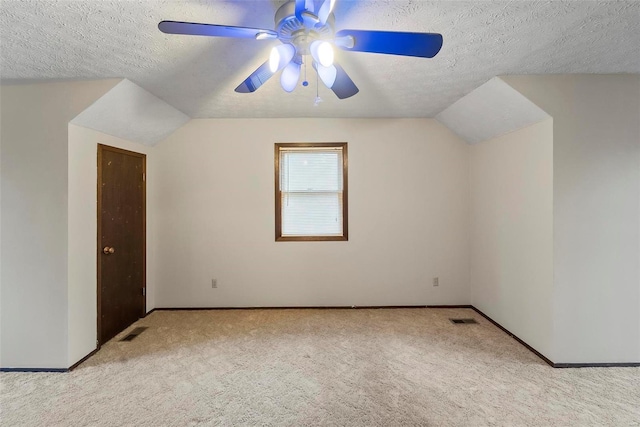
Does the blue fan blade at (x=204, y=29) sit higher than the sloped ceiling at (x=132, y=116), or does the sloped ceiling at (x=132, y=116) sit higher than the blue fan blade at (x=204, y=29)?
the sloped ceiling at (x=132, y=116)

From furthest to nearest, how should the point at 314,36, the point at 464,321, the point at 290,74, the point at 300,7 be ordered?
the point at 464,321, the point at 290,74, the point at 314,36, the point at 300,7

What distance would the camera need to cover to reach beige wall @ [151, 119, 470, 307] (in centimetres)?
378

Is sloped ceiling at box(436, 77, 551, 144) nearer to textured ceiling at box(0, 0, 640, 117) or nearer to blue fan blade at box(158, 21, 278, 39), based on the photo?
textured ceiling at box(0, 0, 640, 117)

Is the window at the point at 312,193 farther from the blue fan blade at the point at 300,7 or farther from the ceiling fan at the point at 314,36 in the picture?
the blue fan blade at the point at 300,7

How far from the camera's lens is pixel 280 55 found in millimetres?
1441

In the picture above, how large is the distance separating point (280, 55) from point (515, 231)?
110 inches

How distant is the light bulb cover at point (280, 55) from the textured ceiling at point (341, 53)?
1.12 feet

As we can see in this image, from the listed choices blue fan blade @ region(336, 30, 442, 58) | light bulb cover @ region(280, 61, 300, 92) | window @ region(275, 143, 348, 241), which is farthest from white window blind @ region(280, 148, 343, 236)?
blue fan blade @ region(336, 30, 442, 58)

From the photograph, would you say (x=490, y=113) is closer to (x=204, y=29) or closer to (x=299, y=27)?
(x=299, y=27)

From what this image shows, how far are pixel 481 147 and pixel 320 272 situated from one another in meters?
2.49

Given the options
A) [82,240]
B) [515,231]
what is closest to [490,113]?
[515,231]

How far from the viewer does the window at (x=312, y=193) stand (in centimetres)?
384

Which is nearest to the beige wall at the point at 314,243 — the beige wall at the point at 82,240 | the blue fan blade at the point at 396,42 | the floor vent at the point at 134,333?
the floor vent at the point at 134,333

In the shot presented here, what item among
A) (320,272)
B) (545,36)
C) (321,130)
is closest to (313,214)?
(320,272)
